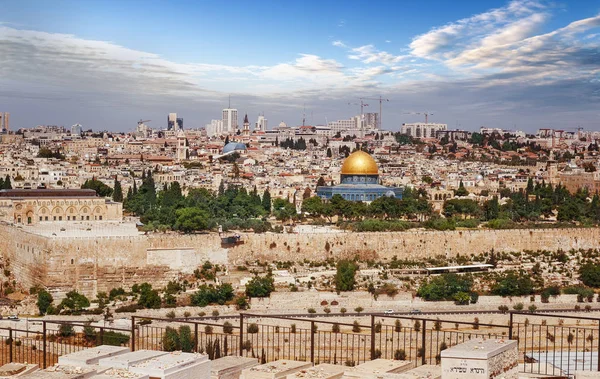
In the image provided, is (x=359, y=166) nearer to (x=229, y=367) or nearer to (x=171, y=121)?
(x=229, y=367)

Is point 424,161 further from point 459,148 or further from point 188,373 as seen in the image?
point 188,373

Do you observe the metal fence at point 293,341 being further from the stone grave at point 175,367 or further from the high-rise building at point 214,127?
the high-rise building at point 214,127

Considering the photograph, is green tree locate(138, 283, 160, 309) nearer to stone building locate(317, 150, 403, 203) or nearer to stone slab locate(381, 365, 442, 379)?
stone slab locate(381, 365, 442, 379)

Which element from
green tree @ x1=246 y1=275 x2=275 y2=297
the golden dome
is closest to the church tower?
the golden dome

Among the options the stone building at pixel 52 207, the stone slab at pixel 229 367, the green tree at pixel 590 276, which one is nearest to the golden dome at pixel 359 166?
the stone building at pixel 52 207

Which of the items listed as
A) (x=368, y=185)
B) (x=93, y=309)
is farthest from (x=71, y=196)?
(x=368, y=185)
